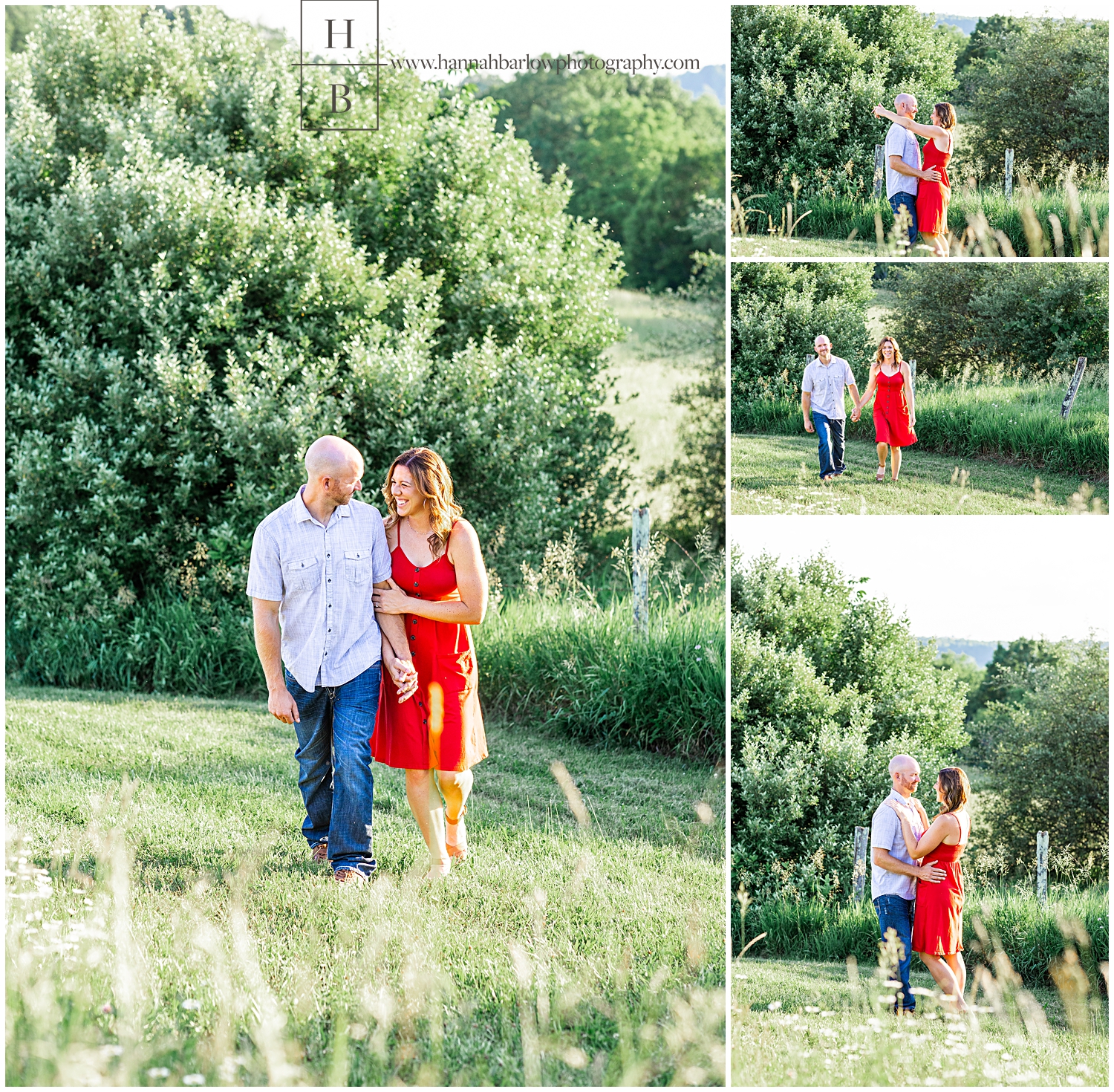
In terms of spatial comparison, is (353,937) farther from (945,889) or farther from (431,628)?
(945,889)

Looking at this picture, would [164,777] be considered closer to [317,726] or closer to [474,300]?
[317,726]

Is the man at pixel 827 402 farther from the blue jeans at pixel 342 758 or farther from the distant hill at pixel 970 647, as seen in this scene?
the blue jeans at pixel 342 758

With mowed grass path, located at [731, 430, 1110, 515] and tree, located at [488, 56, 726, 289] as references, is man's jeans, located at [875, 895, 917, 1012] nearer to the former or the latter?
mowed grass path, located at [731, 430, 1110, 515]

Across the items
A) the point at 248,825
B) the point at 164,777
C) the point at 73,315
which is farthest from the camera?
the point at 73,315

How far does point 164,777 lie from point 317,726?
7.44 feet

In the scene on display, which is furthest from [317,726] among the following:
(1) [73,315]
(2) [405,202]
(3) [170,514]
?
(2) [405,202]

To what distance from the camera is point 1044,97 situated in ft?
15.5

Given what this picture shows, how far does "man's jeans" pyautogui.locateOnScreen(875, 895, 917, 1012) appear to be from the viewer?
4453mm

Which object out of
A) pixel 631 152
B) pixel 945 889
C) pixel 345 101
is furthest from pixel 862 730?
pixel 631 152

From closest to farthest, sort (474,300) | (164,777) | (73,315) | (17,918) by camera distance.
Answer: (17,918) → (164,777) → (73,315) → (474,300)

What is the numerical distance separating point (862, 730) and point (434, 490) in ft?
7.00

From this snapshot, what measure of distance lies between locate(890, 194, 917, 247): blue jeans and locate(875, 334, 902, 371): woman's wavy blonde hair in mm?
526

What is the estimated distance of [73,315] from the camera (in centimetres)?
1061

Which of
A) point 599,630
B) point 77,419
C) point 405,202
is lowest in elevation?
point 599,630
